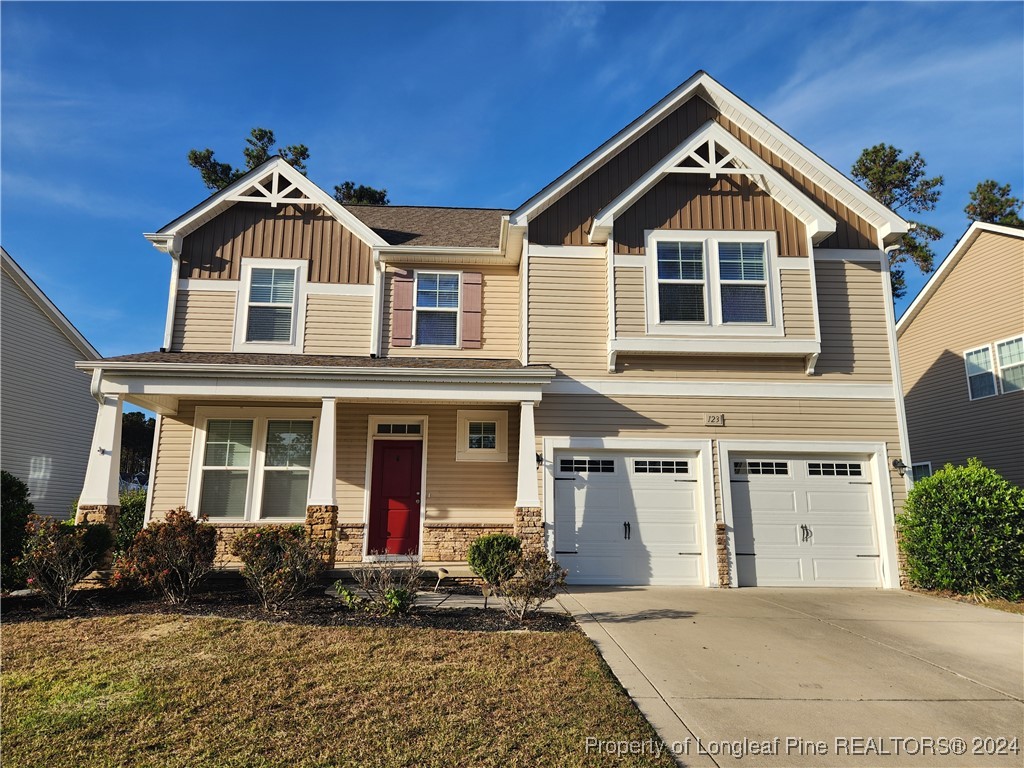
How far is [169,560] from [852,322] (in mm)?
11815

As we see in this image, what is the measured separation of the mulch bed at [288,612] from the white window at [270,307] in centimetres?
529

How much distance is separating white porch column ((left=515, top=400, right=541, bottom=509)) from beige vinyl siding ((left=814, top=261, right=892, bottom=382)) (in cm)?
538

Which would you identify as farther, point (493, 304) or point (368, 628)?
point (493, 304)

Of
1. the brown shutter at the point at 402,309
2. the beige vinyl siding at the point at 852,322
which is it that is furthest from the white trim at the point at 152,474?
the beige vinyl siding at the point at 852,322

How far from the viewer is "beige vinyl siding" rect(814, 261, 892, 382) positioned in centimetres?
1127

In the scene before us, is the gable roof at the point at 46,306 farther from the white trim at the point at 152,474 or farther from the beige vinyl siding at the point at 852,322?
the beige vinyl siding at the point at 852,322

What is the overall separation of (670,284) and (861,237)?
407cm

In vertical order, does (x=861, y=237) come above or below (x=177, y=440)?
above

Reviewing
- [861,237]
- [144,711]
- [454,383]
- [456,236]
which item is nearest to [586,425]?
[454,383]

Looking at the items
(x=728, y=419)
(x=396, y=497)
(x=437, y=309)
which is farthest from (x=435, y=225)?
(x=728, y=419)

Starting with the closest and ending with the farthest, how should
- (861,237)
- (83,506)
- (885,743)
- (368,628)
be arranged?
1. (885,743)
2. (368,628)
3. (83,506)
4. (861,237)

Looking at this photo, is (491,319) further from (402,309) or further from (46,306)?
(46,306)

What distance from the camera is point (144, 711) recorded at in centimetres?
429

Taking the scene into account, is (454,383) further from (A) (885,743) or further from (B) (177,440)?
(A) (885,743)
